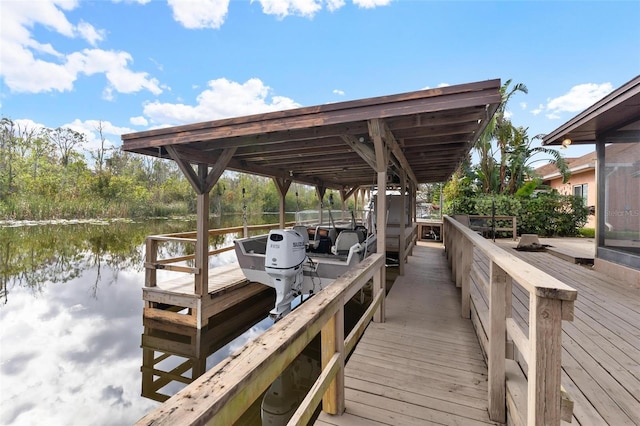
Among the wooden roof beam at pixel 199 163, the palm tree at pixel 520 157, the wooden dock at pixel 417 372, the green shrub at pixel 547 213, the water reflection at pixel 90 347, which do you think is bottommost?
the water reflection at pixel 90 347

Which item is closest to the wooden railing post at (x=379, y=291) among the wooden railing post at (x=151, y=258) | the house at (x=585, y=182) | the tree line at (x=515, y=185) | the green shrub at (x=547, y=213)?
the wooden railing post at (x=151, y=258)

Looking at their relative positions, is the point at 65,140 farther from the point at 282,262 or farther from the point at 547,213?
the point at 547,213

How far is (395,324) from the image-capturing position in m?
3.22

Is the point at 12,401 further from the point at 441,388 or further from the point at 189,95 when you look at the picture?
the point at 189,95

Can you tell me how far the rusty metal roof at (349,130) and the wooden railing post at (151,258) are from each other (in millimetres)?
1503

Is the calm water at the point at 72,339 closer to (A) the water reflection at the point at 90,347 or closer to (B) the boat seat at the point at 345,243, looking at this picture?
(A) the water reflection at the point at 90,347

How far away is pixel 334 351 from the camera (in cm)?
172

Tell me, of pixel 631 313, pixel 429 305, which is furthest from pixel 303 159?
pixel 631 313

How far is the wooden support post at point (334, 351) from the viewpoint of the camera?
169 cm

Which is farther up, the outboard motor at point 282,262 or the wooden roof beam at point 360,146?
the wooden roof beam at point 360,146

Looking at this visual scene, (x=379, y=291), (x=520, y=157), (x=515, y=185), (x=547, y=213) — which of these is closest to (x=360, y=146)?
(x=379, y=291)

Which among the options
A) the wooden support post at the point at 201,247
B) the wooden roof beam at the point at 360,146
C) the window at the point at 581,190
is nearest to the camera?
the wooden roof beam at the point at 360,146

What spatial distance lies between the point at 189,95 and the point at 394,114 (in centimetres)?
4728

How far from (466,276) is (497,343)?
1718mm
